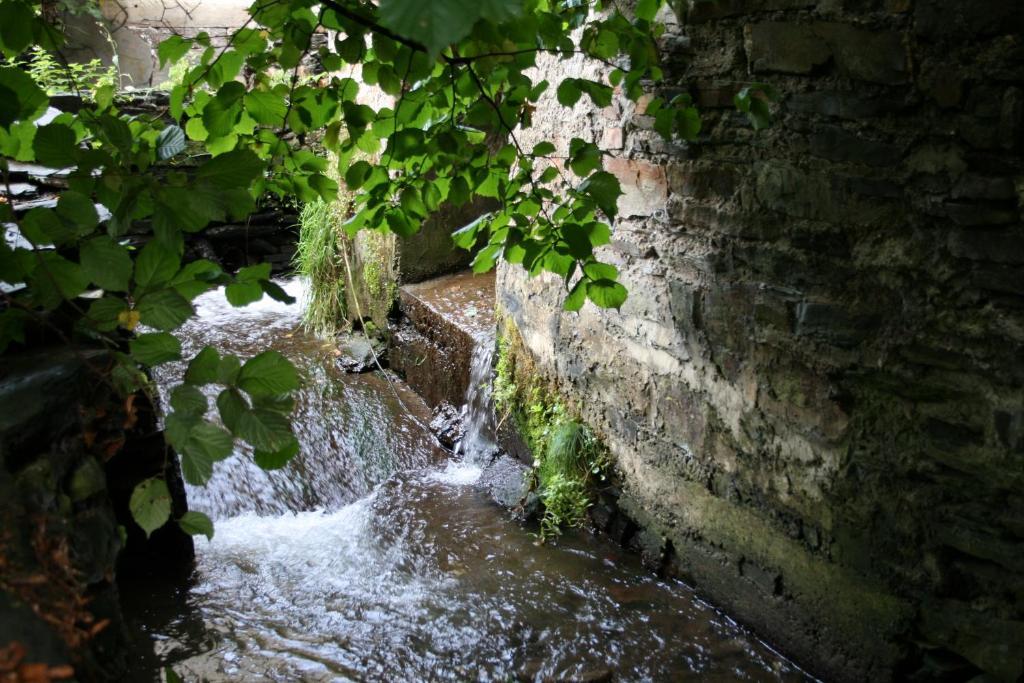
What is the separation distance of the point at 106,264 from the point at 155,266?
7cm

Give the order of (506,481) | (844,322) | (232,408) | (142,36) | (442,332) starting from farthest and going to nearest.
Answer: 1. (142,36)
2. (442,332)
3. (506,481)
4. (844,322)
5. (232,408)

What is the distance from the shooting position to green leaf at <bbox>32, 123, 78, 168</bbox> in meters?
1.41

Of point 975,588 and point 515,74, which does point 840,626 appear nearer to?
point 975,588

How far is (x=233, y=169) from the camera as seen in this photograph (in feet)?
4.53

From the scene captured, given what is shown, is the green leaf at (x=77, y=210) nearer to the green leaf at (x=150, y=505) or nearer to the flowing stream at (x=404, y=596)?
the green leaf at (x=150, y=505)

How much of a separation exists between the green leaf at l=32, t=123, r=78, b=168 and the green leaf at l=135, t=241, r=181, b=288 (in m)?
0.26

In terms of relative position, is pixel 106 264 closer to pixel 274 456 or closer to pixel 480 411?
pixel 274 456

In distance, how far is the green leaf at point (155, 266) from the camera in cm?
134

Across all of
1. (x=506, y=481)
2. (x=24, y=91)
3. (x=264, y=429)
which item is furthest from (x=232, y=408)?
(x=506, y=481)

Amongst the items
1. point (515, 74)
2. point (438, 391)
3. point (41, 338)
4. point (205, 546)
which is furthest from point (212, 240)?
point (515, 74)

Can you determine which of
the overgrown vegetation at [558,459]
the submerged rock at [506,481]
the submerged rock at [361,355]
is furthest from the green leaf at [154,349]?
the submerged rock at [361,355]

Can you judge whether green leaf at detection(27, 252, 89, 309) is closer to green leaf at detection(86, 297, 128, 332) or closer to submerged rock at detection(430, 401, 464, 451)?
green leaf at detection(86, 297, 128, 332)

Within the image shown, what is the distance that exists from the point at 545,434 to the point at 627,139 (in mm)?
1359

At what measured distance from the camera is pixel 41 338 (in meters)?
2.14
